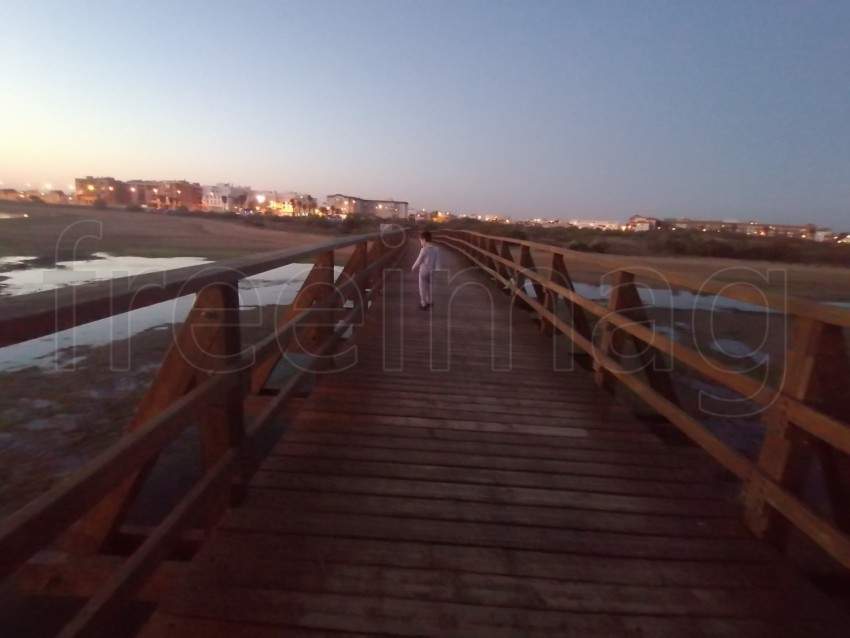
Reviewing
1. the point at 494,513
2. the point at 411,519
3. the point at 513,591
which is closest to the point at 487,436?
the point at 494,513

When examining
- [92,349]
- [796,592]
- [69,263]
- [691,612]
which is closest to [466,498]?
[691,612]

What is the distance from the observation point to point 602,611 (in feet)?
6.75

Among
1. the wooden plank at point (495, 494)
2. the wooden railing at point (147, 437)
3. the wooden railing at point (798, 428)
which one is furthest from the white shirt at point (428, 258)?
the wooden plank at point (495, 494)

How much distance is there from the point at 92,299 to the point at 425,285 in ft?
24.4

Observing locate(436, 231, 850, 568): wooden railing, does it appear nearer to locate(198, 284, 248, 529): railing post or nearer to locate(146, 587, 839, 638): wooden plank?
locate(146, 587, 839, 638): wooden plank

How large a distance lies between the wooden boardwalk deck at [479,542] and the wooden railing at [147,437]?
0.28 meters

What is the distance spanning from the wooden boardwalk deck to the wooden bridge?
11 millimetres

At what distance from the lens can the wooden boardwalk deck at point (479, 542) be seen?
1991 millimetres

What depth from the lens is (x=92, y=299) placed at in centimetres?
146

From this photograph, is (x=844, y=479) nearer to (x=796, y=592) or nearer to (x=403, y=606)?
(x=796, y=592)

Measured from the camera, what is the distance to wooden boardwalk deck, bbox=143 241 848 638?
1991mm

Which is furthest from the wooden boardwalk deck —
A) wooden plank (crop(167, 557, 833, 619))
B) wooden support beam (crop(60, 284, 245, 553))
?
wooden support beam (crop(60, 284, 245, 553))

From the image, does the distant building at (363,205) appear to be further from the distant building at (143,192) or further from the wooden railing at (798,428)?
the wooden railing at (798,428)

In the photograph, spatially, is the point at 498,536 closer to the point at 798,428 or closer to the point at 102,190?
the point at 798,428
